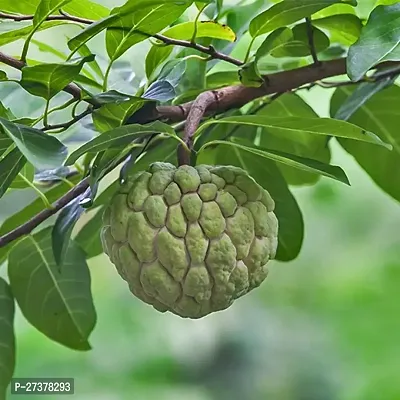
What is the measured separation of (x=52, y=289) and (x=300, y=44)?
0.50 meters

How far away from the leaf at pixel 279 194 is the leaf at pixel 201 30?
26 centimetres

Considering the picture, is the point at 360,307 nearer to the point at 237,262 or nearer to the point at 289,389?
the point at 289,389

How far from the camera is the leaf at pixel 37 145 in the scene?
557 mm

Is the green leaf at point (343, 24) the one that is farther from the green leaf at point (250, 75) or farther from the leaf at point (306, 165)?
the leaf at point (306, 165)

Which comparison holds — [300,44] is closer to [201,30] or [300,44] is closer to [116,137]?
[201,30]

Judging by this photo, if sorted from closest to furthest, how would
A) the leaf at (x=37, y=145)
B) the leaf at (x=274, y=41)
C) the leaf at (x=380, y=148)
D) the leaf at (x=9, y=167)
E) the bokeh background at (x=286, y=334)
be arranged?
the leaf at (x=37, y=145) < the leaf at (x=9, y=167) < the leaf at (x=274, y=41) < the leaf at (x=380, y=148) < the bokeh background at (x=286, y=334)

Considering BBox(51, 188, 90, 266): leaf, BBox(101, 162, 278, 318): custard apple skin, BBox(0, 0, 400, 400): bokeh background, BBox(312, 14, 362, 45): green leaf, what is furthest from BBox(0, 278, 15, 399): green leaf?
BBox(0, 0, 400, 400): bokeh background

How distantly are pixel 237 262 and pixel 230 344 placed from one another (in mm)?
1471

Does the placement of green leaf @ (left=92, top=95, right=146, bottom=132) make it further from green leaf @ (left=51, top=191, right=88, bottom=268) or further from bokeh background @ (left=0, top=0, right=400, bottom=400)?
bokeh background @ (left=0, top=0, right=400, bottom=400)

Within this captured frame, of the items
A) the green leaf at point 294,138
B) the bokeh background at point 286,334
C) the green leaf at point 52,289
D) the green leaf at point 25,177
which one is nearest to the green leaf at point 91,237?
the green leaf at point 52,289

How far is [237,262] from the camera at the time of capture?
0.66 metres

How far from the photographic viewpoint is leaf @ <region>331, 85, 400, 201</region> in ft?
3.28

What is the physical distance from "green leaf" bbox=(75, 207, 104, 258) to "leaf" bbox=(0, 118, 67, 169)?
0.45 metres

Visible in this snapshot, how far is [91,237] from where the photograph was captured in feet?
3.48
